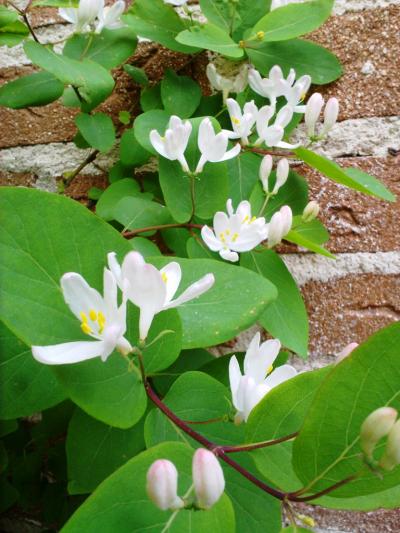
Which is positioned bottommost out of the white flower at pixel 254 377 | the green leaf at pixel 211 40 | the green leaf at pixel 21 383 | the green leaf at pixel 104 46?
the green leaf at pixel 21 383

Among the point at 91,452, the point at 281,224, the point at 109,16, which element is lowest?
the point at 91,452

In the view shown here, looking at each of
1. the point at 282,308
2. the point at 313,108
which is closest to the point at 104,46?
the point at 313,108

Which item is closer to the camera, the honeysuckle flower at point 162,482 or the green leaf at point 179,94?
the honeysuckle flower at point 162,482

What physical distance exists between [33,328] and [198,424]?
132mm

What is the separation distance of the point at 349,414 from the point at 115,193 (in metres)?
0.41

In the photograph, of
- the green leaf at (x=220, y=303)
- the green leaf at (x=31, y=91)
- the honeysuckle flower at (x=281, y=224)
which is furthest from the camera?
the green leaf at (x=31, y=91)

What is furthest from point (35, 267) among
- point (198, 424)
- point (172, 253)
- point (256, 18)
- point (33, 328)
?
point (256, 18)

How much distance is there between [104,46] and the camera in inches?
24.1

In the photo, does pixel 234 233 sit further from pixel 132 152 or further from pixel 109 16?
pixel 109 16

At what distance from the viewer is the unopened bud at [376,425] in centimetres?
25

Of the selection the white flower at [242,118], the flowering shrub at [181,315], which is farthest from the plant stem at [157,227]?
the white flower at [242,118]

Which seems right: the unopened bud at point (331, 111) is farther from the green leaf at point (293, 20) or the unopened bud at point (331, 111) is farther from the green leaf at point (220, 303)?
the green leaf at point (220, 303)

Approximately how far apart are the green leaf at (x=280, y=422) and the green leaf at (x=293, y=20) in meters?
0.40

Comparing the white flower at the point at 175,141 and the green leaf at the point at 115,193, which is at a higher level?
the white flower at the point at 175,141
